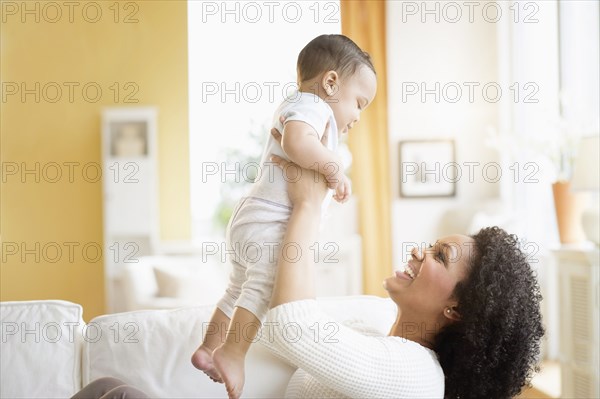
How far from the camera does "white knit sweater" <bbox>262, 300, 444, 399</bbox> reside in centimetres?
125

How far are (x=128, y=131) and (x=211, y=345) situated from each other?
416 cm

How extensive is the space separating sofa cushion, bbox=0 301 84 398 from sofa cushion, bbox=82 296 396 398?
0.13 ft

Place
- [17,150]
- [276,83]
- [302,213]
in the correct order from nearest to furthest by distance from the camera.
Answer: [302,213]
[276,83]
[17,150]

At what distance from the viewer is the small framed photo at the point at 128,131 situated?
5332mm

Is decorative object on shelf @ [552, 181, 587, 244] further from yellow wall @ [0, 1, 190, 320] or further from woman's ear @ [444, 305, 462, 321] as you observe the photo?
yellow wall @ [0, 1, 190, 320]

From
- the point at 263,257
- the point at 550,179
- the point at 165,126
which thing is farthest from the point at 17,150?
the point at 263,257

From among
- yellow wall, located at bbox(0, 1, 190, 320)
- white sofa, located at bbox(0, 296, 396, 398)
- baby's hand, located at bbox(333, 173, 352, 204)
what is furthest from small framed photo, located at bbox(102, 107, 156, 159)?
baby's hand, located at bbox(333, 173, 352, 204)

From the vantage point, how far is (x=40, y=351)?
170 centimetres

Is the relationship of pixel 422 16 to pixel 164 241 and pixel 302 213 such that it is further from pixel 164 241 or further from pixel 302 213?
pixel 302 213

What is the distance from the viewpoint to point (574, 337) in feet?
10.4

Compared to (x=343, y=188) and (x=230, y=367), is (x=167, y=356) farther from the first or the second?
(x=343, y=188)

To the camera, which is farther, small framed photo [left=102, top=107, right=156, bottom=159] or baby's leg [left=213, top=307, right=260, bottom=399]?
small framed photo [left=102, top=107, right=156, bottom=159]

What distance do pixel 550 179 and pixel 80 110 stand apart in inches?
141

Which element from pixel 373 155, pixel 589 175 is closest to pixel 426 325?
pixel 589 175
